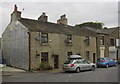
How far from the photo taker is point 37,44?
64.7 feet

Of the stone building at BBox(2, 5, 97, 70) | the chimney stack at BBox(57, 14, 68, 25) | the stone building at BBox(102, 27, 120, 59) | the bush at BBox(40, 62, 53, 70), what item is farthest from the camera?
the stone building at BBox(102, 27, 120, 59)

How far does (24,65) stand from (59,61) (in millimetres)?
4731

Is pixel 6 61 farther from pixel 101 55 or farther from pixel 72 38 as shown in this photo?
pixel 101 55

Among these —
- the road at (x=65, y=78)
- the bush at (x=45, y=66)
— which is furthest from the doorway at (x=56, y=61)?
the road at (x=65, y=78)

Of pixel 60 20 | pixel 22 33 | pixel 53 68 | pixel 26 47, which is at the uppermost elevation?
pixel 60 20

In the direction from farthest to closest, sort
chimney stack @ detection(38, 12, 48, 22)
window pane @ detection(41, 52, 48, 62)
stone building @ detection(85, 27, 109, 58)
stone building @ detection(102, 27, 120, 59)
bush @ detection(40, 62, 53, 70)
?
stone building @ detection(102, 27, 120, 59) < stone building @ detection(85, 27, 109, 58) < chimney stack @ detection(38, 12, 48, 22) < window pane @ detection(41, 52, 48, 62) < bush @ detection(40, 62, 53, 70)

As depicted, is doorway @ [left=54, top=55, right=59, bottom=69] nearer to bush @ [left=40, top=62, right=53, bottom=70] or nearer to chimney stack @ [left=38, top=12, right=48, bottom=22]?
bush @ [left=40, top=62, right=53, bottom=70]

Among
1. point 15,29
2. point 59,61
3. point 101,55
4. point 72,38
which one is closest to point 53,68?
point 59,61

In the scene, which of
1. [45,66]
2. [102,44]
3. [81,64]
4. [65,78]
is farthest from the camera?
[102,44]

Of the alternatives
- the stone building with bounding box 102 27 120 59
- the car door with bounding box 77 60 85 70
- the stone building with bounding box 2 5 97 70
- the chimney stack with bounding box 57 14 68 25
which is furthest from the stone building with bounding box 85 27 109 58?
the car door with bounding box 77 60 85 70

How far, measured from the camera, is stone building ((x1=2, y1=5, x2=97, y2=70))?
765 inches

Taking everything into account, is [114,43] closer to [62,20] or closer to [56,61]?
[62,20]

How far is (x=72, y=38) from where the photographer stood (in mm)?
23906

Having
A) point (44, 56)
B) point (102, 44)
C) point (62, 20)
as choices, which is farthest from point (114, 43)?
point (44, 56)
